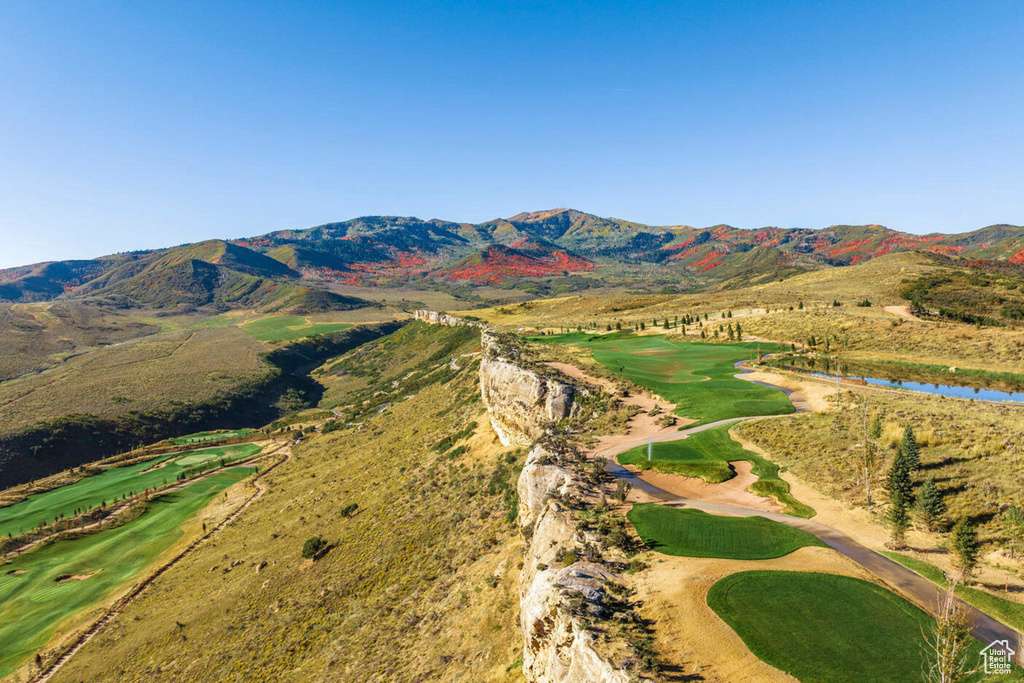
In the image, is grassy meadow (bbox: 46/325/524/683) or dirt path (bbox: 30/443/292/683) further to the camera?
dirt path (bbox: 30/443/292/683)

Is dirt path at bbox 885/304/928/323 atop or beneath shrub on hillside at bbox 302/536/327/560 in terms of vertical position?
atop

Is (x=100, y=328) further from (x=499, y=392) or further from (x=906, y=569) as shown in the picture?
(x=906, y=569)

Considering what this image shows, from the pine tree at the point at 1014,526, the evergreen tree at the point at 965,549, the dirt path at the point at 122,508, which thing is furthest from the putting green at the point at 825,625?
the dirt path at the point at 122,508

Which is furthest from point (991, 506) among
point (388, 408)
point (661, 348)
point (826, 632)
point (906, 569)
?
point (388, 408)

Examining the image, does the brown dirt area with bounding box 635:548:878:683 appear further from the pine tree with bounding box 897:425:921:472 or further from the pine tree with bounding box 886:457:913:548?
the pine tree with bounding box 897:425:921:472

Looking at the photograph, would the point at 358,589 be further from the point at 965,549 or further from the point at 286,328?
the point at 286,328

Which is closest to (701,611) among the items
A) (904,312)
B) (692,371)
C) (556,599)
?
(556,599)

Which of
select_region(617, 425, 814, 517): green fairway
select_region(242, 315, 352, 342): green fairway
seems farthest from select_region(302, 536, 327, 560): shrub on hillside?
select_region(242, 315, 352, 342): green fairway
